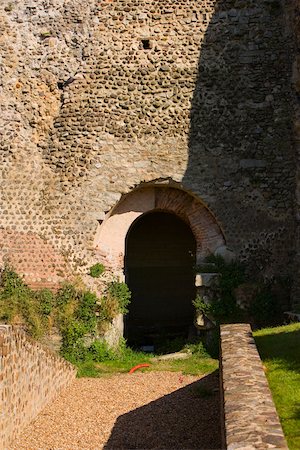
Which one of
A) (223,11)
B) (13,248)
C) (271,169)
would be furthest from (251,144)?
(13,248)

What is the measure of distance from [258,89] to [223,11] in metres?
2.11

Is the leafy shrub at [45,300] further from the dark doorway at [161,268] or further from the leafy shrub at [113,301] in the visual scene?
the dark doorway at [161,268]

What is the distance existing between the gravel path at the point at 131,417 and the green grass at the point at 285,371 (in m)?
1.12

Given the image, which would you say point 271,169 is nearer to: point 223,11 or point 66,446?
point 223,11

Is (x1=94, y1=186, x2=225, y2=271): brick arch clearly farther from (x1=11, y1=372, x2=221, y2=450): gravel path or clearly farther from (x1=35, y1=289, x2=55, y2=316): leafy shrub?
(x1=11, y1=372, x2=221, y2=450): gravel path

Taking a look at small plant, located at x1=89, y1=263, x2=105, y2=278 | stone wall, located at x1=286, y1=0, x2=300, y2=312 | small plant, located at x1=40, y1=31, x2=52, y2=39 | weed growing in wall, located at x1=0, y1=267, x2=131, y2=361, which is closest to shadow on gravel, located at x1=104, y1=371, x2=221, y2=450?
weed growing in wall, located at x1=0, y1=267, x2=131, y2=361

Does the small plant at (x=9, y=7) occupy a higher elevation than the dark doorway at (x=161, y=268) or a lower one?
higher

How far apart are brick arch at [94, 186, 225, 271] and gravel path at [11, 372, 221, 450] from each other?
11.3 feet

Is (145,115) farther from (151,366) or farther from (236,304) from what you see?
(151,366)

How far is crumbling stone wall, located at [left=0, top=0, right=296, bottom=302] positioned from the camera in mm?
12961

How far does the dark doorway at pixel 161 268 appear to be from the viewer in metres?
17.5

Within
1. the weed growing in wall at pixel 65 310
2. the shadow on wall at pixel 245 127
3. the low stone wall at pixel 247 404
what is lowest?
the weed growing in wall at pixel 65 310

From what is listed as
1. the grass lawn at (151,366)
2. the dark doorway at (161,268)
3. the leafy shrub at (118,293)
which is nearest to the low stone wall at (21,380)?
the grass lawn at (151,366)

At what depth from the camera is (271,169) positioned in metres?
13.0
